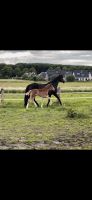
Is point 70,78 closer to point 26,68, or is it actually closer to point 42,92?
point 42,92

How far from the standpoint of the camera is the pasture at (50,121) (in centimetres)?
489

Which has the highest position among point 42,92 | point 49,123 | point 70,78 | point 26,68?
point 26,68

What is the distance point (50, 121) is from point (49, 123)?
0.03 m

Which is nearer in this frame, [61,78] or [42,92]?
[61,78]

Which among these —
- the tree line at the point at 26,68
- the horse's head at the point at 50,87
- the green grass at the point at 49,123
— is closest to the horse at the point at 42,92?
the horse's head at the point at 50,87

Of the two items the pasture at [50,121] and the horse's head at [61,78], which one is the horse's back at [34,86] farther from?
the horse's head at [61,78]

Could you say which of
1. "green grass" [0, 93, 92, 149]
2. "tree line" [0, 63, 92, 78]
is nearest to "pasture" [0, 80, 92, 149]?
"green grass" [0, 93, 92, 149]

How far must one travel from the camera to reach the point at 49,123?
16.5 ft

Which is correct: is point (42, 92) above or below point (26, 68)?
below

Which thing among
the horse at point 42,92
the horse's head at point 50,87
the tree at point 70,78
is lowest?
the horse at point 42,92

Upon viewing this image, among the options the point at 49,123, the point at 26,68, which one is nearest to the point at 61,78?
the point at 26,68

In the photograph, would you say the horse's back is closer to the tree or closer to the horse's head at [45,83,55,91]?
the horse's head at [45,83,55,91]
